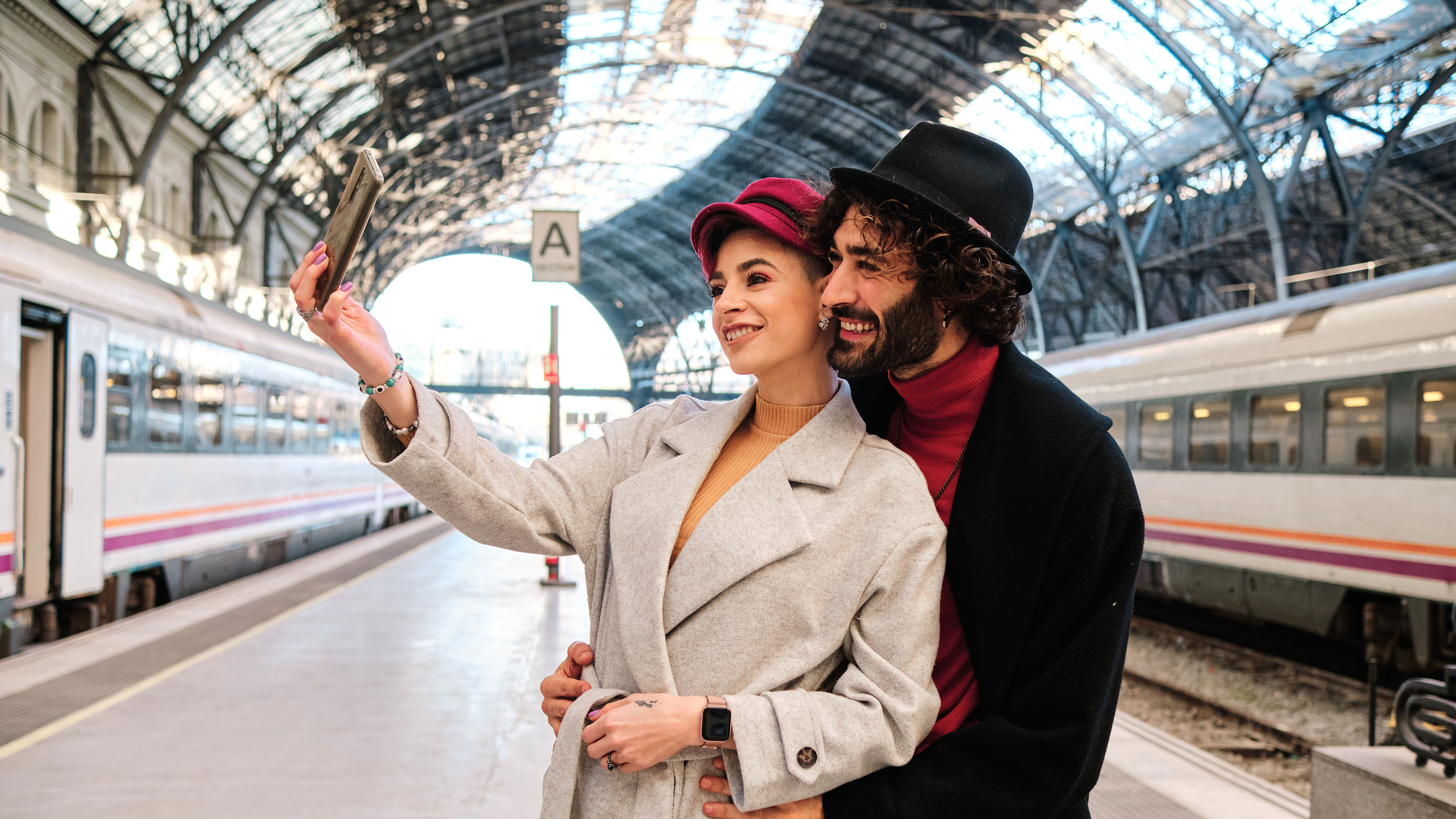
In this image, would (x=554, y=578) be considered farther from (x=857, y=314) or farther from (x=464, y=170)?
(x=464, y=170)

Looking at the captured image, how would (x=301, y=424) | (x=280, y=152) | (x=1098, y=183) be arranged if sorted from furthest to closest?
1. (x=1098, y=183)
2. (x=280, y=152)
3. (x=301, y=424)

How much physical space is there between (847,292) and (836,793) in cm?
84

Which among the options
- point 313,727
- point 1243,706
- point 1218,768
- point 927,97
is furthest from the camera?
point 927,97

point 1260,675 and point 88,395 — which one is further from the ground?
point 88,395

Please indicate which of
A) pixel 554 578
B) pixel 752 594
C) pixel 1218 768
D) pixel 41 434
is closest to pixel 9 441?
pixel 41 434

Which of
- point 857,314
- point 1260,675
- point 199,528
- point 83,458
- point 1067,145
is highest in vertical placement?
point 1067,145

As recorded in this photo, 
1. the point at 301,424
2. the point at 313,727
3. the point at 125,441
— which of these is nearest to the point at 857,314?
the point at 313,727

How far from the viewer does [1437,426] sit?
7344mm

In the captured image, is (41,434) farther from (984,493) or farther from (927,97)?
(927,97)

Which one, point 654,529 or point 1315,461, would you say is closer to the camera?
point 654,529

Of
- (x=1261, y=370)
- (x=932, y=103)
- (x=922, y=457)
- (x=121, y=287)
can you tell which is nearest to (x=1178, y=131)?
(x=932, y=103)

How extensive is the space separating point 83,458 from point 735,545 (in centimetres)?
813

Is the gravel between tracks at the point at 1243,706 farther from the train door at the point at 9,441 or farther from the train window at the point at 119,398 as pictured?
the train window at the point at 119,398

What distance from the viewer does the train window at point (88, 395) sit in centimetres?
807
